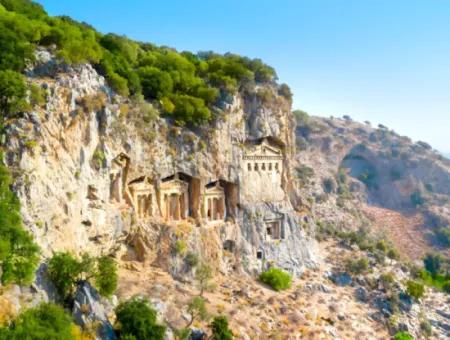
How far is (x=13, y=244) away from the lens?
2538cm

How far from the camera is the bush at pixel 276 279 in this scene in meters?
45.7

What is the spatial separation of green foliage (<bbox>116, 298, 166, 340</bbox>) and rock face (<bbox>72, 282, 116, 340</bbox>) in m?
0.80

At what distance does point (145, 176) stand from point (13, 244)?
16637 mm

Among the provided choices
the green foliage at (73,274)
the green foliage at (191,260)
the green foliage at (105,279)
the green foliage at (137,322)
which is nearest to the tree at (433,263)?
the green foliage at (191,260)

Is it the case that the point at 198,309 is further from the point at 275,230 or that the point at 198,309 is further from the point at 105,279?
the point at 275,230

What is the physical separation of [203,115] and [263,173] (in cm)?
1080

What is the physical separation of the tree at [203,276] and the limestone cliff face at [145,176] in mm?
1840

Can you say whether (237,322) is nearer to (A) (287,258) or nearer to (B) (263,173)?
(A) (287,258)

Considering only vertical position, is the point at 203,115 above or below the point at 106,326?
above

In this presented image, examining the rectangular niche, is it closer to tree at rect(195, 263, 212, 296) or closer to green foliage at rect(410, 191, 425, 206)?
tree at rect(195, 263, 212, 296)

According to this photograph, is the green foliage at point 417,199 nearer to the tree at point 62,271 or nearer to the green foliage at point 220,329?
the green foliage at point 220,329

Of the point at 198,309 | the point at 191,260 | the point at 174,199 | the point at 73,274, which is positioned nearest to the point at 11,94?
the point at 73,274

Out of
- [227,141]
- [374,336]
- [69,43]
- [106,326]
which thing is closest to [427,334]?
[374,336]

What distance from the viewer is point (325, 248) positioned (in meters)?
62.0
